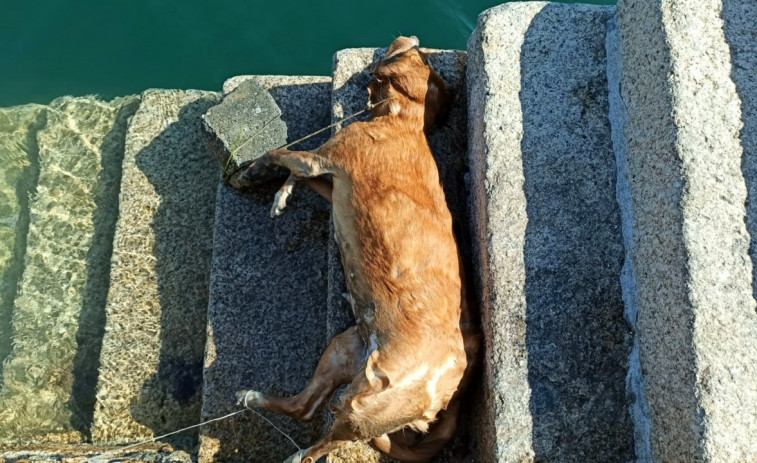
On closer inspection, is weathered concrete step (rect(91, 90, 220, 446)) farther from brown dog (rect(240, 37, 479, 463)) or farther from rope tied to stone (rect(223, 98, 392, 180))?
brown dog (rect(240, 37, 479, 463))

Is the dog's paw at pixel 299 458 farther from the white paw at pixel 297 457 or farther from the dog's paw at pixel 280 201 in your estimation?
the dog's paw at pixel 280 201

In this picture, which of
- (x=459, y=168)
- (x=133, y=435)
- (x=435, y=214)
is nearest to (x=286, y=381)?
(x=133, y=435)

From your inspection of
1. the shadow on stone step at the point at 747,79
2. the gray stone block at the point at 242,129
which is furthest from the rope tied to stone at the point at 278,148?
the shadow on stone step at the point at 747,79

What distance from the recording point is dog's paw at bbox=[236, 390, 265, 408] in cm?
381

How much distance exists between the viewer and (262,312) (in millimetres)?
4141

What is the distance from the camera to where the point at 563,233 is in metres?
3.59

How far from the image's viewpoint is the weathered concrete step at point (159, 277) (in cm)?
417

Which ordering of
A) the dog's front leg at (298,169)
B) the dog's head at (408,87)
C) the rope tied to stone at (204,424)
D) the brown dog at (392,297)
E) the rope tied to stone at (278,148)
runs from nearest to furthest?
1. the brown dog at (392,297)
2. the rope tied to stone at (204,424)
3. the dog's front leg at (298,169)
4. the dog's head at (408,87)
5. the rope tied to stone at (278,148)

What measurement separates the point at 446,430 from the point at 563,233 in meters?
1.09

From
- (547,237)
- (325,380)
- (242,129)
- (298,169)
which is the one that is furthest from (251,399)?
(547,237)

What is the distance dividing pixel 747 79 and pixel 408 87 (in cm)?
161

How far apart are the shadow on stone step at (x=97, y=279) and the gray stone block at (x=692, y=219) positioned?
3012 mm

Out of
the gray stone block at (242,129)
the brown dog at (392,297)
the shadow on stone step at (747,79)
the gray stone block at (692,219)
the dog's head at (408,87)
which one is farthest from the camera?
the gray stone block at (242,129)

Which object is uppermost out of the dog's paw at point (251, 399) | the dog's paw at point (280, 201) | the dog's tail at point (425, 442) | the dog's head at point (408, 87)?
the dog's head at point (408, 87)
